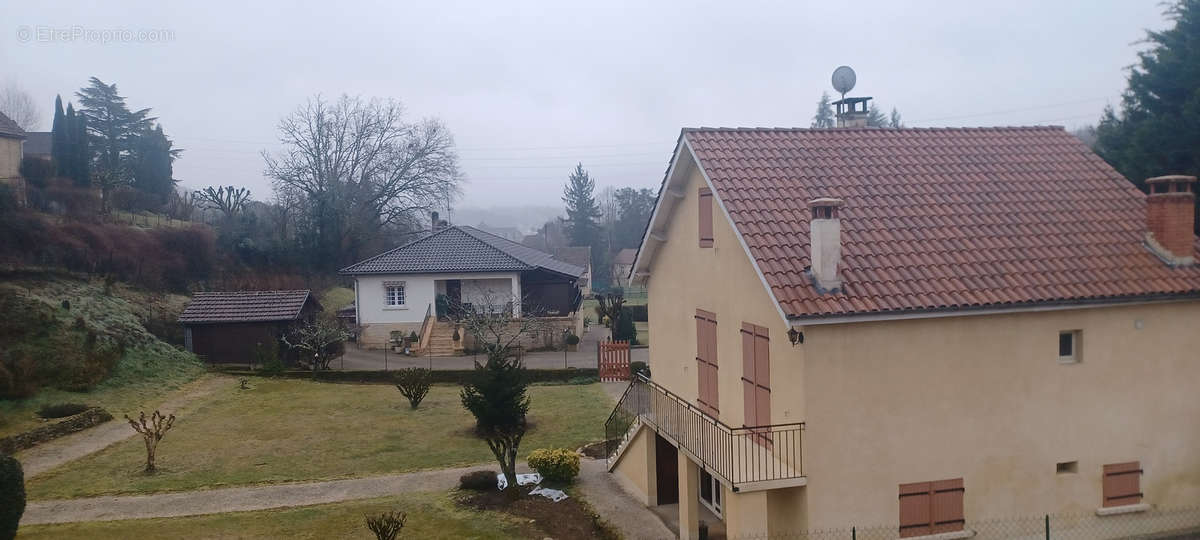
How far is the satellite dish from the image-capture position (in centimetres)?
1673

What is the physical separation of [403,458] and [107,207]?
100ft

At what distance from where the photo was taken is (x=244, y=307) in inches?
1318

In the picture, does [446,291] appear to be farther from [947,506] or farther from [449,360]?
[947,506]

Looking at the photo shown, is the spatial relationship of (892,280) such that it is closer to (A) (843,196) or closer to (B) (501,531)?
(A) (843,196)

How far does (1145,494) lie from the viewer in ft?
41.6

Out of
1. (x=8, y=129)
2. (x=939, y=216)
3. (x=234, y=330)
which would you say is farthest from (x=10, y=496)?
(x=8, y=129)

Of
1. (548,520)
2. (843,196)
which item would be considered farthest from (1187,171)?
(548,520)

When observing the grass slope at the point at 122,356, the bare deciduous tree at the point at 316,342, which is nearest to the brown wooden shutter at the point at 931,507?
the grass slope at the point at 122,356

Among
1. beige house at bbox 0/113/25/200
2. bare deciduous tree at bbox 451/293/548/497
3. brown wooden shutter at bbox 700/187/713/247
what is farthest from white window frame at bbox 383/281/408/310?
brown wooden shutter at bbox 700/187/713/247

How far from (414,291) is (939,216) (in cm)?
2950

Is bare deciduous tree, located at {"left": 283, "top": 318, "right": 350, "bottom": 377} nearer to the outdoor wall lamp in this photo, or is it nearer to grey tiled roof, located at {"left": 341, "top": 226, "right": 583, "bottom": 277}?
grey tiled roof, located at {"left": 341, "top": 226, "right": 583, "bottom": 277}

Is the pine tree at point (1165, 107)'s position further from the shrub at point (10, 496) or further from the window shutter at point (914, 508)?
the shrub at point (10, 496)

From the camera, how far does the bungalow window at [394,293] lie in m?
Result: 39.2

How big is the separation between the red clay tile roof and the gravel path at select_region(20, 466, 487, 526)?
9.25m
